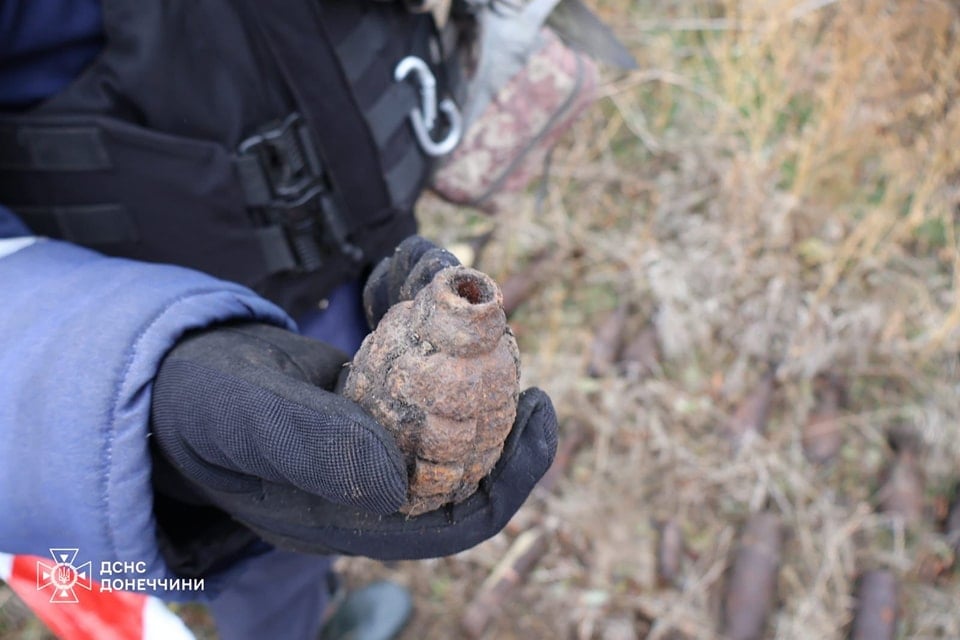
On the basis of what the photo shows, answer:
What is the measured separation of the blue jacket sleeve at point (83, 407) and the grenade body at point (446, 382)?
320mm

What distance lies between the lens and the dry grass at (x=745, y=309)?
2477 millimetres

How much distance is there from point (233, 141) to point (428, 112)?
53cm

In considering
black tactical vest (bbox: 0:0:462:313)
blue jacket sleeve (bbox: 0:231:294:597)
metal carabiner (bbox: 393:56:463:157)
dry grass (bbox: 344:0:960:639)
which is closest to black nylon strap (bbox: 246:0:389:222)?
black tactical vest (bbox: 0:0:462:313)

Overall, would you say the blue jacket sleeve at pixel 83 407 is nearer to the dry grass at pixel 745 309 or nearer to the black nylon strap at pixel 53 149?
the black nylon strap at pixel 53 149

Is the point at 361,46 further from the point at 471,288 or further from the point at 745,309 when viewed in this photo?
the point at 745,309

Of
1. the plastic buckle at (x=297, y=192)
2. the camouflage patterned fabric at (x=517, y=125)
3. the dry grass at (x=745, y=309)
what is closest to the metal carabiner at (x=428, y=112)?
the camouflage patterned fabric at (x=517, y=125)

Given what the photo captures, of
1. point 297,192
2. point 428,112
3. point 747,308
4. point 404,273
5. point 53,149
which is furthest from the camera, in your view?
point 747,308

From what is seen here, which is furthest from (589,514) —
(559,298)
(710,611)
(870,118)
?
(870,118)

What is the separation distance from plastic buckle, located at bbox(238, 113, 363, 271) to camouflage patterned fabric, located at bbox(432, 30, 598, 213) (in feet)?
1.79

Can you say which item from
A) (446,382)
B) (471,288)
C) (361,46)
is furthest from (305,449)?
(361,46)

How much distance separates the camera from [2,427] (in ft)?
3.40

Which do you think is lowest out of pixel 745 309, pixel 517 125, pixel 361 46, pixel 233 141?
pixel 745 309

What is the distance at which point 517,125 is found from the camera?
2.17m

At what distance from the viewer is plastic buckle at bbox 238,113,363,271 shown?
150 cm
